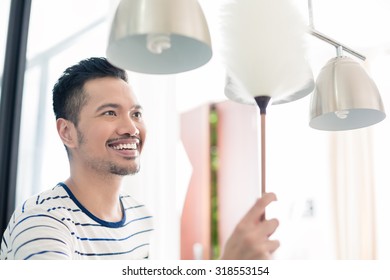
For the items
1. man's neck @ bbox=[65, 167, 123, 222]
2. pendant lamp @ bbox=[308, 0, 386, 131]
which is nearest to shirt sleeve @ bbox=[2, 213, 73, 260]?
man's neck @ bbox=[65, 167, 123, 222]

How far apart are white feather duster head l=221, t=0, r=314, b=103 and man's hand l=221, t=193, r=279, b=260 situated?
20 cm

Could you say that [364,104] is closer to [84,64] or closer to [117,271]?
[117,271]

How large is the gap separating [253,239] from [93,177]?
27.6 inches

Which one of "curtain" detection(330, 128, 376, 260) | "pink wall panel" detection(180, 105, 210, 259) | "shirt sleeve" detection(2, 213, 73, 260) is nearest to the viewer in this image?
"shirt sleeve" detection(2, 213, 73, 260)

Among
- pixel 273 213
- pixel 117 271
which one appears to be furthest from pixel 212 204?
pixel 117 271

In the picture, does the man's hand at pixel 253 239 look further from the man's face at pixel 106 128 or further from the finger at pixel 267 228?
the man's face at pixel 106 128

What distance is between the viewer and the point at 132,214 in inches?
47.4

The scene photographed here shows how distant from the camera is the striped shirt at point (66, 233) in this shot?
0.90m

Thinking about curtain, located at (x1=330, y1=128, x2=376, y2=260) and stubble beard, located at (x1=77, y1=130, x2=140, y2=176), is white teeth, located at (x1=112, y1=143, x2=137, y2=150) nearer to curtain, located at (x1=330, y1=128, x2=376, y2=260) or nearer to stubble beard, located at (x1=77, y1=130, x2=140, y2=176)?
stubble beard, located at (x1=77, y1=130, x2=140, y2=176)

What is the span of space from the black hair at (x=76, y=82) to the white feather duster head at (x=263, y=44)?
1.94ft

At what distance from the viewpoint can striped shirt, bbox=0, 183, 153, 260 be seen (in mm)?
896

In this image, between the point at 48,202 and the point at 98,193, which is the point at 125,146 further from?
the point at 48,202

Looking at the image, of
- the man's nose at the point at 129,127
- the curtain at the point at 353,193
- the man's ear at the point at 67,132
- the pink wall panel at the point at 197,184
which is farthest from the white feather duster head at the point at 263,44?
the pink wall panel at the point at 197,184

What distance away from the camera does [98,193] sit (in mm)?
1101
